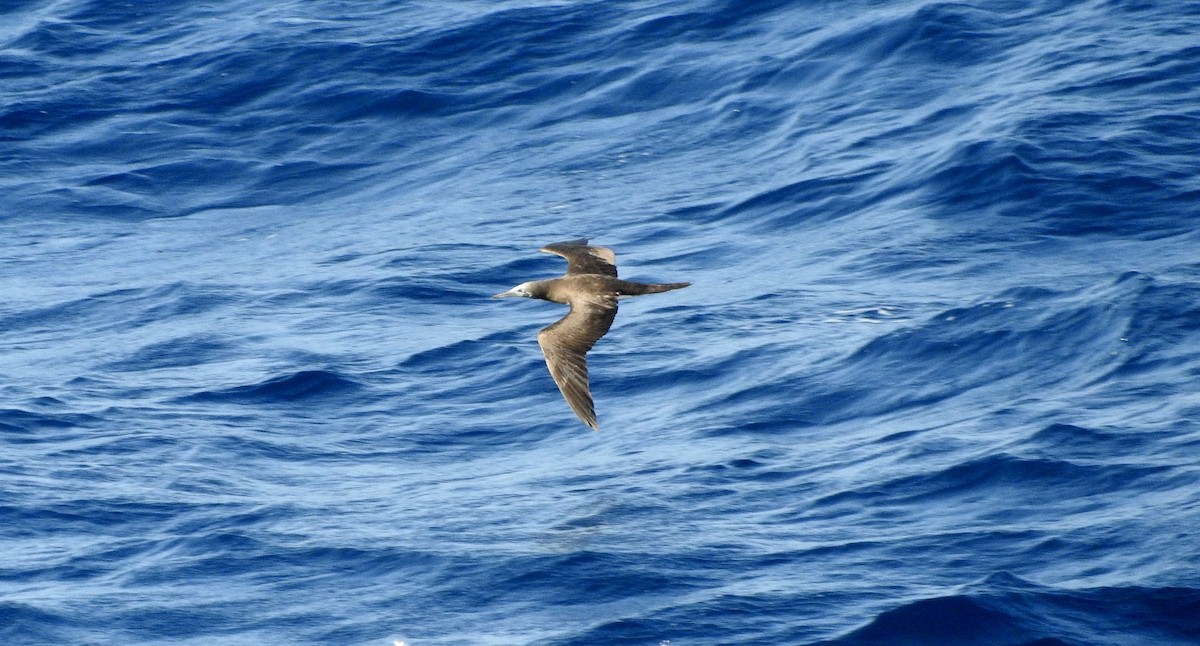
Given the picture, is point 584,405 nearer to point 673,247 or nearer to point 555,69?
point 673,247

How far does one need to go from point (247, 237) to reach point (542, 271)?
4.35 metres

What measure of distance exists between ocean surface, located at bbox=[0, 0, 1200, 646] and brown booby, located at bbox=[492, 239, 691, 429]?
1.38 meters

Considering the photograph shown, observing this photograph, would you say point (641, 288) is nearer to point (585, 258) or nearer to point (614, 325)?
point (585, 258)

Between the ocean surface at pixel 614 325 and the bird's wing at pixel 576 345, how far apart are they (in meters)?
1.34

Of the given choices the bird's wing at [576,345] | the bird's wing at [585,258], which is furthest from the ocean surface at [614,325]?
the bird's wing at [585,258]

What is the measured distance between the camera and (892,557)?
13320 millimetres

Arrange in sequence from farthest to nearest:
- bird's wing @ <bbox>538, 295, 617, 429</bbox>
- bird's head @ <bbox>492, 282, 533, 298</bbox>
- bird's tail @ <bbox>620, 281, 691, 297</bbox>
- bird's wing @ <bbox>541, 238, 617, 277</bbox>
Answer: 1. bird's wing @ <bbox>541, 238, 617, 277</bbox>
2. bird's head @ <bbox>492, 282, 533, 298</bbox>
3. bird's tail @ <bbox>620, 281, 691, 297</bbox>
4. bird's wing @ <bbox>538, 295, 617, 429</bbox>

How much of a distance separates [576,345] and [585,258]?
5.73ft

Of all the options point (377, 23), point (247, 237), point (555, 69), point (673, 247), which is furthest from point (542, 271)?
point (377, 23)

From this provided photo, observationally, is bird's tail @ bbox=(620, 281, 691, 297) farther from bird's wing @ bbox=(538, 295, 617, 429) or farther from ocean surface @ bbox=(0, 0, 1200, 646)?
ocean surface @ bbox=(0, 0, 1200, 646)

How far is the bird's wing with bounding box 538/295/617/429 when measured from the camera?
43.5ft

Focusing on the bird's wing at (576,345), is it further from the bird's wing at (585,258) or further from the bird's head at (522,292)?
the bird's wing at (585,258)

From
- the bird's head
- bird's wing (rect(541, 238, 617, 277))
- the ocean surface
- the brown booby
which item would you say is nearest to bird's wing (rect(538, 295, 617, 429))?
the brown booby

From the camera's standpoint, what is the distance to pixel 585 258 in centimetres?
1510
